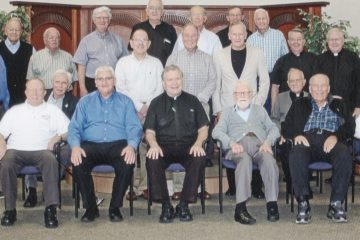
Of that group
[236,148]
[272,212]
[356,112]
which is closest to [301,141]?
[236,148]

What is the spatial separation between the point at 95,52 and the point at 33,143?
1.51 meters

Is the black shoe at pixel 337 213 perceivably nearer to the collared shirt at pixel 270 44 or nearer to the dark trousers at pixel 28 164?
the collared shirt at pixel 270 44

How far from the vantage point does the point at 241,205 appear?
16.6ft

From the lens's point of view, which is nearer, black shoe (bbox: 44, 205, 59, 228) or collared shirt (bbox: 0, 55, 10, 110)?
black shoe (bbox: 44, 205, 59, 228)

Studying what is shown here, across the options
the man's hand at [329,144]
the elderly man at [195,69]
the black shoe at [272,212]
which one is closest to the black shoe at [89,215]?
the elderly man at [195,69]

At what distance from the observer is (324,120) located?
5441 millimetres

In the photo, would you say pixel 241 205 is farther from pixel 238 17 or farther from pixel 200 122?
pixel 238 17

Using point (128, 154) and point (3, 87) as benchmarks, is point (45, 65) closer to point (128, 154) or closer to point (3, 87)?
point (3, 87)

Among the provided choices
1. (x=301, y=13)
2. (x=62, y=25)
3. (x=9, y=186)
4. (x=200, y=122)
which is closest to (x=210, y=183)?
(x=200, y=122)

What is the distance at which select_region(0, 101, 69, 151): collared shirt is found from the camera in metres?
5.32

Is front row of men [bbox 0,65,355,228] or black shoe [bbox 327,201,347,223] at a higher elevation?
front row of men [bbox 0,65,355,228]

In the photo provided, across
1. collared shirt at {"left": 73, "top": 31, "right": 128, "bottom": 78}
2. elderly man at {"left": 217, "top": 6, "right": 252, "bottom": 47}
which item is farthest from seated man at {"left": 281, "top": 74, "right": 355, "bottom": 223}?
collared shirt at {"left": 73, "top": 31, "right": 128, "bottom": 78}

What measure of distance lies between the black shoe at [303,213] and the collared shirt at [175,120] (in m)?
1.05

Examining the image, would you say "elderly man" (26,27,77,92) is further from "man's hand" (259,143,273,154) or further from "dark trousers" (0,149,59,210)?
"man's hand" (259,143,273,154)
